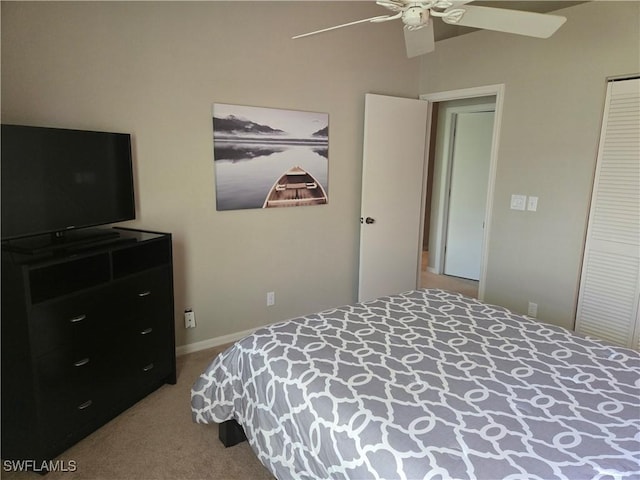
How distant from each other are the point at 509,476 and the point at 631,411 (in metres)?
0.62

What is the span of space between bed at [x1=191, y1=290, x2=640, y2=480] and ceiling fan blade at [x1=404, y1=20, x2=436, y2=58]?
1447 millimetres

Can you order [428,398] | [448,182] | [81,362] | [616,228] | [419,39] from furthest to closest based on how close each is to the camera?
[448,182], [616,228], [419,39], [81,362], [428,398]

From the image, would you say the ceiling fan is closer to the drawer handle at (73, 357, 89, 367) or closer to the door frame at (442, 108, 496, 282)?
the drawer handle at (73, 357, 89, 367)

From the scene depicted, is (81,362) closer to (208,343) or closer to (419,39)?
(208,343)

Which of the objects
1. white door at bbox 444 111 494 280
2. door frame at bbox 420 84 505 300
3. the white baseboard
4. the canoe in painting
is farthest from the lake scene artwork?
white door at bbox 444 111 494 280

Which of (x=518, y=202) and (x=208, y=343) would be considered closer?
(x=208, y=343)

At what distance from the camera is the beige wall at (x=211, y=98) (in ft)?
7.33

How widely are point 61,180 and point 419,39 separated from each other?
1978 millimetres

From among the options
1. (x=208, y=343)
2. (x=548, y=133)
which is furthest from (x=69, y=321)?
(x=548, y=133)

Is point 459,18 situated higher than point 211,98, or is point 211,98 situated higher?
point 459,18

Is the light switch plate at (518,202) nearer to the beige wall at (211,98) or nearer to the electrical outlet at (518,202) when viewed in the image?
the electrical outlet at (518,202)

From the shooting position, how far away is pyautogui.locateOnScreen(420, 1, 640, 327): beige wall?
2742 millimetres

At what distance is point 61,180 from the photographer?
2.03m

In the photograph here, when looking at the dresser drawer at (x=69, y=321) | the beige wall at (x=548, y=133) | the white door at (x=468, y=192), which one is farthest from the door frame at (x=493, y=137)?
the dresser drawer at (x=69, y=321)
